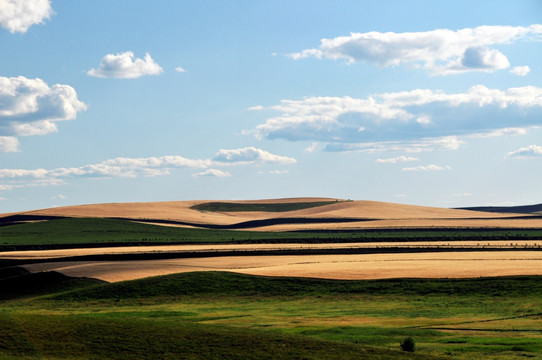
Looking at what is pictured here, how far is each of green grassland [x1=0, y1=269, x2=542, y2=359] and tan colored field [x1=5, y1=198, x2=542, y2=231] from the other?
8804 centimetres

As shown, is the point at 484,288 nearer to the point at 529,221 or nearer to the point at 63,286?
the point at 63,286

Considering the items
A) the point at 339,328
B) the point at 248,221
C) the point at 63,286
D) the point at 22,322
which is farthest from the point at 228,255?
the point at 248,221

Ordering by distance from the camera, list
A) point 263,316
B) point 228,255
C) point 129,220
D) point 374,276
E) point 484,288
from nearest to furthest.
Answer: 1. point 263,316
2. point 484,288
3. point 374,276
4. point 228,255
5. point 129,220

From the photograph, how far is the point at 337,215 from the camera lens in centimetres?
17362

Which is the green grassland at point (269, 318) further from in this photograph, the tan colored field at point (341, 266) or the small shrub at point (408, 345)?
the tan colored field at point (341, 266)

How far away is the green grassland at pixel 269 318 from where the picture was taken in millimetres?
30864

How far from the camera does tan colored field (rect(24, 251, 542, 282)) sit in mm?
59750

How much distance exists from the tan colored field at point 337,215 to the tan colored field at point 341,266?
225 feet

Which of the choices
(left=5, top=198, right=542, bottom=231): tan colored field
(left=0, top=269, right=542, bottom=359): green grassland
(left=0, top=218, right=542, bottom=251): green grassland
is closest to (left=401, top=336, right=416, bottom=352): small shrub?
(left=0, top=269, right=542, bottom=359): green grassland

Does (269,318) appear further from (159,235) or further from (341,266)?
(159,235)

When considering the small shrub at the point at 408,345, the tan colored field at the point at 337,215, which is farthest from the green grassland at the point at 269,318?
the tan colored field at the point at 337,215

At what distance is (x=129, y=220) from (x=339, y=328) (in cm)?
12018

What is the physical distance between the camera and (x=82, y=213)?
6599 inches

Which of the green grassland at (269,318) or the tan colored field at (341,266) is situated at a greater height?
the tan colored field at (341,266)
